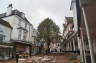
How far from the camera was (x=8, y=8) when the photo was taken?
93.5ft

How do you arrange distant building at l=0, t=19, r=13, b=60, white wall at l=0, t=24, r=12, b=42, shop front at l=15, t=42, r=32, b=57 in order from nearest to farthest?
1. distant building at l=0, t=19, r=13, b=60
2. white wall at l=0, t=24, r=12, b=42
3. shop front at l=15, t=42, r=32, b=57

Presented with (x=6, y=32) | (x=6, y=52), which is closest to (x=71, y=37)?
(x=6, y=52)

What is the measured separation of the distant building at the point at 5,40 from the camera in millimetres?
21652

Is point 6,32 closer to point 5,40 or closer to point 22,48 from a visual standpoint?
point 5,40

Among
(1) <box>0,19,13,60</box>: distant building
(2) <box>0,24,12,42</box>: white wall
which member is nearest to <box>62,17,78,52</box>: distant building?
(1) <box>0,19,13,60</box>: distant building

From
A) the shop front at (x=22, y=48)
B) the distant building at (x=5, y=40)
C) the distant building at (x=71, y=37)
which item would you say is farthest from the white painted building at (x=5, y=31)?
the distant building at (x=71, y=37)

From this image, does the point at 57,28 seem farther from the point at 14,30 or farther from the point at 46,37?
the point at 14,30

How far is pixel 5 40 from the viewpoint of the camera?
2416cm

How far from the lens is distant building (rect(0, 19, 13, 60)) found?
852 inches

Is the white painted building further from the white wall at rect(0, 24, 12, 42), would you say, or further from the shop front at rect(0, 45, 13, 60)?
the shop front at rect(0, 45, 13, 60)

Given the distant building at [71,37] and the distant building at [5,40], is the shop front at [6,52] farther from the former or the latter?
the distant building at [71,37]

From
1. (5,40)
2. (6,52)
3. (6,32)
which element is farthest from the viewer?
(6,32)

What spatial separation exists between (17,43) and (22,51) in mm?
3252

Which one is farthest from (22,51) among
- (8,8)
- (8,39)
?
(8,8)
